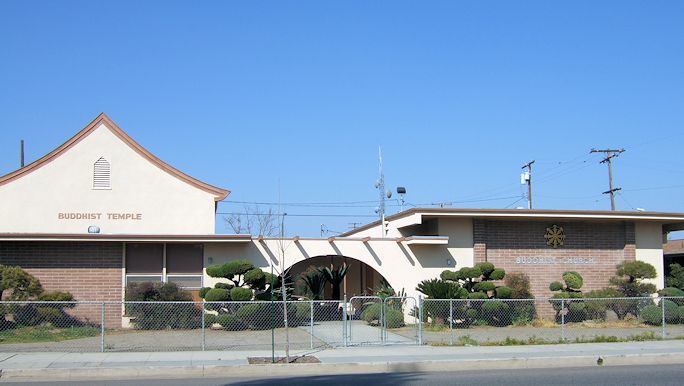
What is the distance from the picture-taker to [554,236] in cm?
2816

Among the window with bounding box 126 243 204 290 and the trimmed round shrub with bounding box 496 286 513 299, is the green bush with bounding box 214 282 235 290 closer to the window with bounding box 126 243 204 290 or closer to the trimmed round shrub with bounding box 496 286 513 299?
the window with bounding box 126 243 204 290

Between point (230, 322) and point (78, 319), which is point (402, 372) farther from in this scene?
point (78, 319)

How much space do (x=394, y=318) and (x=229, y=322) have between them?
5305 mm

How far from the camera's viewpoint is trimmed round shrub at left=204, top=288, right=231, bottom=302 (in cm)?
2317

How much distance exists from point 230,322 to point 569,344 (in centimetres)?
1019

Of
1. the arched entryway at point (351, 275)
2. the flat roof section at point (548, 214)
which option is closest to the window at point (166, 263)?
the arched entryway at point (351, 275)

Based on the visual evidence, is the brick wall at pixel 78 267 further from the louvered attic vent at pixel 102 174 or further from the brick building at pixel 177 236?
the louvered attic vent at pixel 102 174

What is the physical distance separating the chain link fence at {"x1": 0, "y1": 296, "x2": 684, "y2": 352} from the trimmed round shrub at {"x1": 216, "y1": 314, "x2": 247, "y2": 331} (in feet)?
0.10

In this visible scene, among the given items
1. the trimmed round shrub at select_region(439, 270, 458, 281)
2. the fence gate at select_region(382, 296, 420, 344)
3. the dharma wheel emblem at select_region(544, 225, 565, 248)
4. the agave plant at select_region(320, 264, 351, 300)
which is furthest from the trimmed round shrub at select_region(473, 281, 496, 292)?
the agave plant at select_region(320, 264, 351, 300)

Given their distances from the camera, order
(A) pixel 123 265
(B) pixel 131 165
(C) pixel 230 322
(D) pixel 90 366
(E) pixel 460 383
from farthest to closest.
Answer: (B) pixel 131 165 → (A) pixel 123 265 → (C) pixel 230 322 → (D) pixel 90 366 → (E) pixel 460 383

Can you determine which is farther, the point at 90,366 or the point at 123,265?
the point at 123,265

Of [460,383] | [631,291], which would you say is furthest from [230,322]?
[631,291]

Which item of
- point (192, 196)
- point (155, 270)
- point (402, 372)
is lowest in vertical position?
point (402, 372)

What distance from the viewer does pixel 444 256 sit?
2739cm
